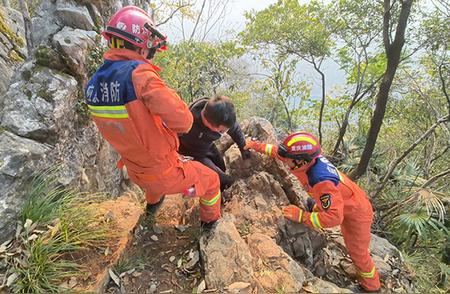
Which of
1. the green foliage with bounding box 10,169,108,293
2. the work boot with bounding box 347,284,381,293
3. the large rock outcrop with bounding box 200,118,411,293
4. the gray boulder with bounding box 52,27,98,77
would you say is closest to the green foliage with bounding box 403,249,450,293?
the large rock outcrop with bounding box 200,118,411,293

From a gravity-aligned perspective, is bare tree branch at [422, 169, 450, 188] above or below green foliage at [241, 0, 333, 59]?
below

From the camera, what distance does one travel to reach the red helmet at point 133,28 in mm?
2494

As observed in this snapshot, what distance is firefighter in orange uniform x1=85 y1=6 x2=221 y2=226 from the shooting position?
2.43m

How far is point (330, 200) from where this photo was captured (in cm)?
347

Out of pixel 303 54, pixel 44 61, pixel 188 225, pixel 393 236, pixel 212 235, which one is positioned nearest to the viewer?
pixel 212 235

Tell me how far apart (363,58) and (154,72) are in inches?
321

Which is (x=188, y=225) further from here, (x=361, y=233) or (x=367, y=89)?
(x=367, y=89)

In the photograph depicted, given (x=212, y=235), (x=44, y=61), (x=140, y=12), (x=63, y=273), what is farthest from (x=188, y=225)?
(x=44, y=61)

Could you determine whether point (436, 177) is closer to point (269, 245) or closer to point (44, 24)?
point (269, 245)

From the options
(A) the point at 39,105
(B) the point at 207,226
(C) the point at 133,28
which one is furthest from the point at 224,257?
(A) the point at 39,105

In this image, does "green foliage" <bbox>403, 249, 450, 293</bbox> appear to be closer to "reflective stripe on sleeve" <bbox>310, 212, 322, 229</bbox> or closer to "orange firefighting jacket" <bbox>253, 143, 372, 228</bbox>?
"orange firefighting jacket" <bbox>253, 143, 372, 228</bbox>

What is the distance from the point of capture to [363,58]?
350 inches

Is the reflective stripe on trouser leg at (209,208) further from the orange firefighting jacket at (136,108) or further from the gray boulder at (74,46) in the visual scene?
the gray boulder at (74,46)

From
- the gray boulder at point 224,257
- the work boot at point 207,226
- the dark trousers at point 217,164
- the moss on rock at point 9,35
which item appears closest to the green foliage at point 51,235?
the work boot at point 207,226
